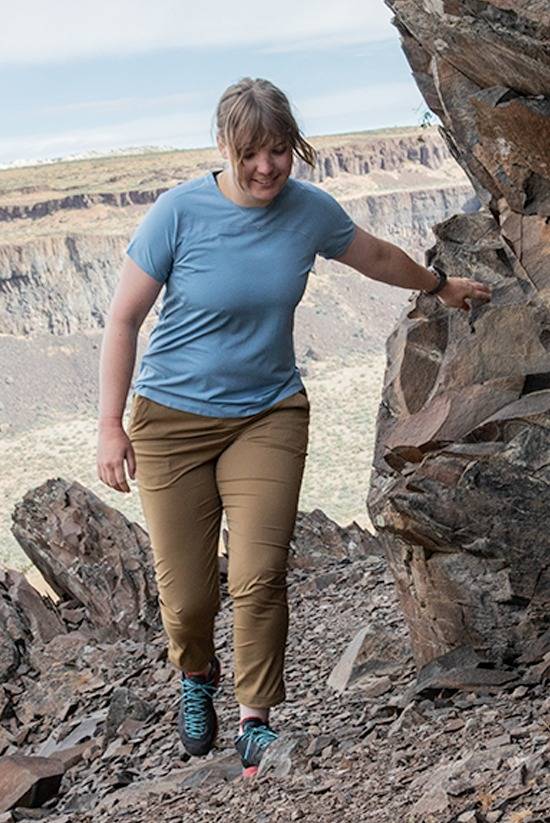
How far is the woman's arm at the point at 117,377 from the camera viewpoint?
4.96 meters

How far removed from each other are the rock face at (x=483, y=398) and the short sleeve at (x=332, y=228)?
93cm

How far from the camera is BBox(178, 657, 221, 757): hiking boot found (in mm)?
5797

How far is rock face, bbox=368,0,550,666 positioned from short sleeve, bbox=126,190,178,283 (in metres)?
1.46

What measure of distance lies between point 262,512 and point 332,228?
41.2 inches

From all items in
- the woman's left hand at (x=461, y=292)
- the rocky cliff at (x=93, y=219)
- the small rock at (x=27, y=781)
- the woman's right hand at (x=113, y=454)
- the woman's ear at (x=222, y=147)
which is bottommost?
the rocky cliff at (x=93, y=219)

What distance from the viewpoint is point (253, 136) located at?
4621 millimetres

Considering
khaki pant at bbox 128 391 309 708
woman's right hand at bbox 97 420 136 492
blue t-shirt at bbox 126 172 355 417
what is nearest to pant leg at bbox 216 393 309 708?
khaki pant at bbox 128 391 309 708

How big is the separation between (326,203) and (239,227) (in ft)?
1.16

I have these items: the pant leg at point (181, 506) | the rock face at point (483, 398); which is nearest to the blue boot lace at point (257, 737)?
the pant leg at point (181, 506)

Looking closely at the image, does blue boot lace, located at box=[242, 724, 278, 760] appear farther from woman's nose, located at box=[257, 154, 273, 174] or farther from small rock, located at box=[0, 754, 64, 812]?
woman's nose, located at box=[257, 154, 273, 174]

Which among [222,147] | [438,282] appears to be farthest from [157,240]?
[438,282]

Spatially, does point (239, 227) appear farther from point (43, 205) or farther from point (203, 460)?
point (43, 205)

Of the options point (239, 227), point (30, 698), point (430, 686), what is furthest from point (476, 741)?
point (30, 698)

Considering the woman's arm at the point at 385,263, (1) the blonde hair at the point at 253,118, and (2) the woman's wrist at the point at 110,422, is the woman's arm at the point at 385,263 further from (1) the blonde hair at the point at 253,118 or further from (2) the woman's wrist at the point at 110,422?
(2) the woman's wrist at the point at 110,422
